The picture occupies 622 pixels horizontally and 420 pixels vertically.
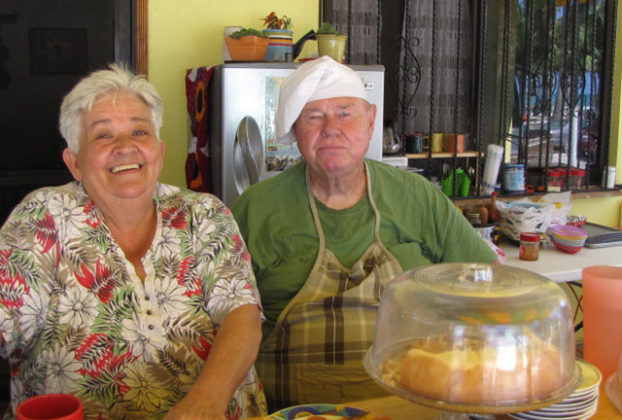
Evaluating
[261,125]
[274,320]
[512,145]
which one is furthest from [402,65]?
[274,320]

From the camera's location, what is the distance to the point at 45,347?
156cm

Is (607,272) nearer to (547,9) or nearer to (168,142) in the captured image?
(168,142)

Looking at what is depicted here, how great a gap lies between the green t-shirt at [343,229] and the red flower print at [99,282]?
541mm

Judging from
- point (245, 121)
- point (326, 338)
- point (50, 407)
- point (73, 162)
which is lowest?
point (326, 338)

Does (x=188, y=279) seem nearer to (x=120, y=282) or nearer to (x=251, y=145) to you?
(x=120, y=282)

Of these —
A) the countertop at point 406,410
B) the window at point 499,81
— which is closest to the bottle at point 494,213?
the window at point 499,81

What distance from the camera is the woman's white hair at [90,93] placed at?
167 centimetres

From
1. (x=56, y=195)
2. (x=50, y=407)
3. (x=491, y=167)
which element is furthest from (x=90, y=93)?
(x=491, y=167)

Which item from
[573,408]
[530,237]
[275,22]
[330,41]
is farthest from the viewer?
[275,22]

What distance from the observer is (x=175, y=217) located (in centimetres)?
174

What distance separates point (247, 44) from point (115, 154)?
1677 millimetres

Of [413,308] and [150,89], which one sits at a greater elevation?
[150,89]

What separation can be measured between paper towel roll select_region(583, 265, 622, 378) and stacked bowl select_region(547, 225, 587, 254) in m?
1.69

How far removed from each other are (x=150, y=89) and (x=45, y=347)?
2.29 ft
